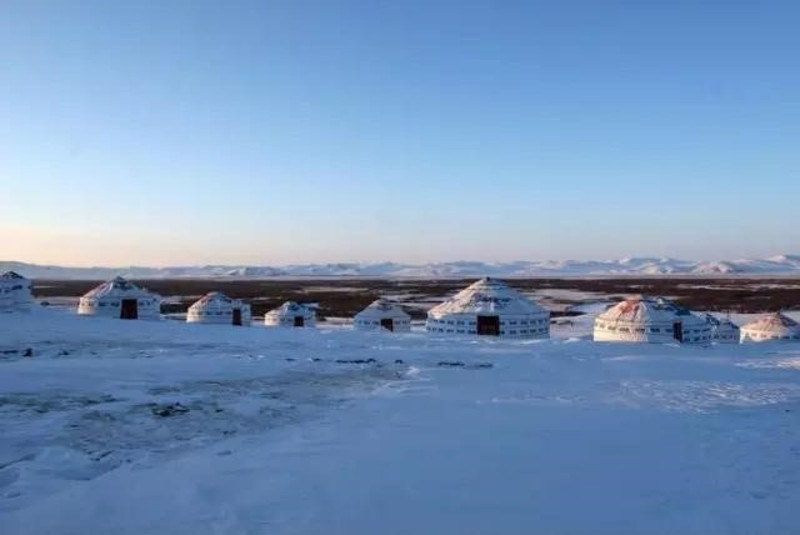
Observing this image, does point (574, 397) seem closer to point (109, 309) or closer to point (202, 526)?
point (202, 526)

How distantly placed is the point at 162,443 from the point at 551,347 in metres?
12.2

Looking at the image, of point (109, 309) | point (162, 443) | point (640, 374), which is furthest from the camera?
point (109, 309)

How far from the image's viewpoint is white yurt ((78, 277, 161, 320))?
99.1 ft

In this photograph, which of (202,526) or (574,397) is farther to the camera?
(574,397)

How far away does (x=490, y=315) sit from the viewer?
23.7 m

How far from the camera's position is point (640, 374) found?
42.0ft

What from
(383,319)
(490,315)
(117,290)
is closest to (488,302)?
(490,315)

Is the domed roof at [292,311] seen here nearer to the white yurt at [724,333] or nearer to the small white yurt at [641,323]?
the small white yurt at [641,323]

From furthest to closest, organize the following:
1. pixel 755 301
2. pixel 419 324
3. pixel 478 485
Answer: pixel 755 301 < pixel 419 324 < pixel 478 485

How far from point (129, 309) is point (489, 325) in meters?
16.6

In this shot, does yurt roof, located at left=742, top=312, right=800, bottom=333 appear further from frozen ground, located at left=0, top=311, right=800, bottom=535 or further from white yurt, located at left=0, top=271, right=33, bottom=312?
white yurt, located at left=0, top=271, right=33, bottom=312

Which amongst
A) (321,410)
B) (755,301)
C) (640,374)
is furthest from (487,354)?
(755,301)

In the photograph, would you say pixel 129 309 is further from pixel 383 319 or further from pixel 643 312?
pixel 643 312

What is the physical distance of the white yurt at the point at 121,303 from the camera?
30.2 meters
